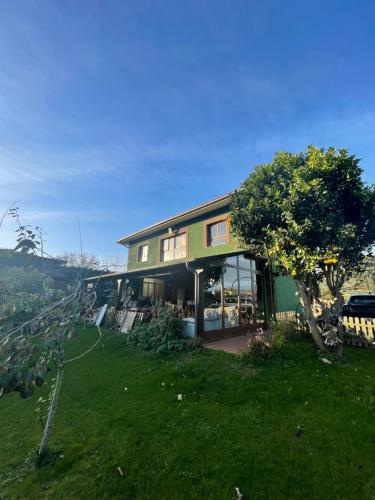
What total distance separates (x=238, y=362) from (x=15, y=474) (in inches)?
186

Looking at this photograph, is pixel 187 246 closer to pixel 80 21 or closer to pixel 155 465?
pixel 80 21

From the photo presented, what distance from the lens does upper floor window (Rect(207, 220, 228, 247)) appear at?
12.5 meters

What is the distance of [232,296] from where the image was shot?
966 cm

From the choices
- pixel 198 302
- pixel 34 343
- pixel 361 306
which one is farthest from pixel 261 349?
pixel 361 306

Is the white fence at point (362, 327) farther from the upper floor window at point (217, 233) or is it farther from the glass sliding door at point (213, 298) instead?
the upper floor window at point (217, 233)

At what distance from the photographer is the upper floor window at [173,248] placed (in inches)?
593

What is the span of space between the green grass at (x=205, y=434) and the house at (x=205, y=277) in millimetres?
3471

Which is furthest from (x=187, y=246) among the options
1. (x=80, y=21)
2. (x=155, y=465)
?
(x=155, y=465)

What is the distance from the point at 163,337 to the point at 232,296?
3.55m

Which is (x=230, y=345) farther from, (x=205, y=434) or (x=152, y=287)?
(x=152, y=287)

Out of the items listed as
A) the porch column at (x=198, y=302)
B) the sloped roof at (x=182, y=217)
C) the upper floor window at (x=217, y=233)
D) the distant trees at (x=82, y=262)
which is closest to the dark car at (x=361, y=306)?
the upper floor window at (x=217, y=233)

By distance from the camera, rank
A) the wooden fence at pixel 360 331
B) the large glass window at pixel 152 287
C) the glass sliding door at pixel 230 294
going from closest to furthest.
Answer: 1. the wooden fence at pixel 360 331
2. the glass sliding door at pixel 230 294
3. the large glass window at pixel 152 287

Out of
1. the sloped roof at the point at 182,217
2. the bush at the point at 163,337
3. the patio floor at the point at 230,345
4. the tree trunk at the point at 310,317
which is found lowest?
the patio floor at the point at 230,345

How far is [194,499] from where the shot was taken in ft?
7.57
